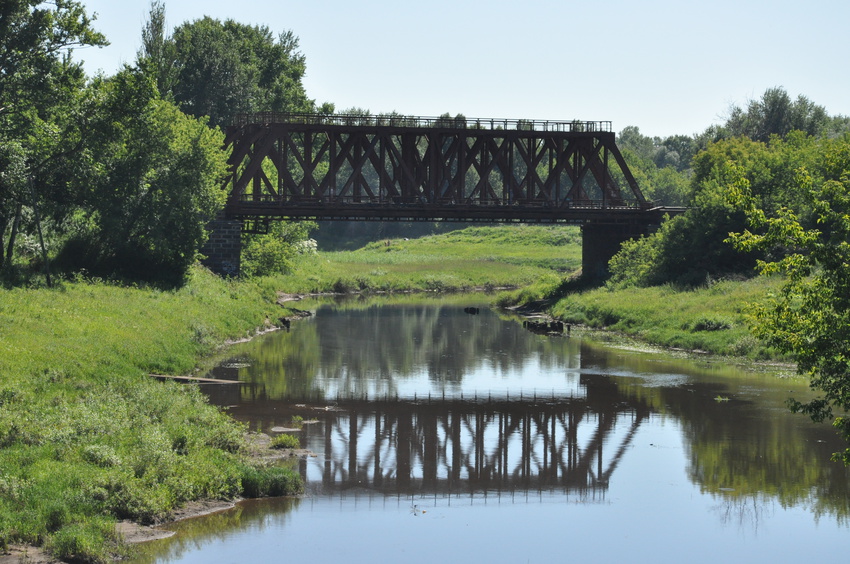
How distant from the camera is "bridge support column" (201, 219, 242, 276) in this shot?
7044 centimetres

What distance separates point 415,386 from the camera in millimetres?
42438

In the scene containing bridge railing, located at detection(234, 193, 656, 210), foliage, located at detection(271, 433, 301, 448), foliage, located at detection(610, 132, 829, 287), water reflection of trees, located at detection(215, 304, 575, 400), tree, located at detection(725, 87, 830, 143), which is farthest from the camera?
tree, located at detection(725, 87, 830, 143)

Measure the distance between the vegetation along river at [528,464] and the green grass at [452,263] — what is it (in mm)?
44050

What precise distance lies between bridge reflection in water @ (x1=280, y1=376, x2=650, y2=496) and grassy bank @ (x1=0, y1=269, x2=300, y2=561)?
9.26 feet

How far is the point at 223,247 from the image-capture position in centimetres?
7075

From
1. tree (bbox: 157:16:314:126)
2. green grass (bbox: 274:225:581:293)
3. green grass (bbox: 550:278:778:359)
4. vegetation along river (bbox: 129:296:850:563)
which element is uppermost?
tree (bbox: 157:16:314:126)

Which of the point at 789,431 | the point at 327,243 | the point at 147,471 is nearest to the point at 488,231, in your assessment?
the point at 327,243

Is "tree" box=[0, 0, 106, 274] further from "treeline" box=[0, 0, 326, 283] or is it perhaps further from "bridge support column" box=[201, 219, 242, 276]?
"bridge support column" box=[201, 219, 242, 276]

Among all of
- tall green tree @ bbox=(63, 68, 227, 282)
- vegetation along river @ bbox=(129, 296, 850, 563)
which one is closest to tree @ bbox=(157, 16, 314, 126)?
tall green tree @ bbox=(63, 68, 227, 282)

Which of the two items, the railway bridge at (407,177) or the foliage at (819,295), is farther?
the railway bridge at (407,177)

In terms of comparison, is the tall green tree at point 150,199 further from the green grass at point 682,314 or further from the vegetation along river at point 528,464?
the green grass at point 682,314

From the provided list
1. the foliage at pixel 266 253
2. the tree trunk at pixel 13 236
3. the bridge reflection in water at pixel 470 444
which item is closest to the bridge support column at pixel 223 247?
the foliage at pixel 266 253

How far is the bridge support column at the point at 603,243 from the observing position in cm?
7875

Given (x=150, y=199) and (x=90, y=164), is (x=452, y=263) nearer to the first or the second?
(x=150, y=199)
